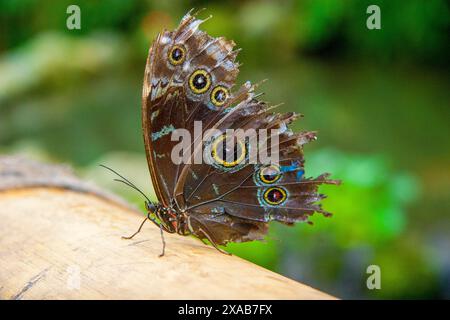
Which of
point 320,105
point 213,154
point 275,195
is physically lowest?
point 275,195

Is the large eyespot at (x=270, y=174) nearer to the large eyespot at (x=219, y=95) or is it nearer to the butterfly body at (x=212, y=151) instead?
the butterfly body at (x=212, y=151)

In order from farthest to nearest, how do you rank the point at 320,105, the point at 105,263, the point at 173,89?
the point at 320,105, the point at 173,89, the point at 105,263

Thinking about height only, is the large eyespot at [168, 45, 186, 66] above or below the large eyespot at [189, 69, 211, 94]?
above

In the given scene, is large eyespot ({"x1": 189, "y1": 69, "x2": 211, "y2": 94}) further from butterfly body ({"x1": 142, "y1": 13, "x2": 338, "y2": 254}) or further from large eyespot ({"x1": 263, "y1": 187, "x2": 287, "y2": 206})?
large eyespot ({"x1": 263, "y1": 187, "x2": 287, "y2": 206})

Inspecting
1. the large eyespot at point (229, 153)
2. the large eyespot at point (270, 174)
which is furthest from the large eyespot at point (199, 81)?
the large eyespot at point (270, 174)

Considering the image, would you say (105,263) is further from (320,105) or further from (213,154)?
(320,105)

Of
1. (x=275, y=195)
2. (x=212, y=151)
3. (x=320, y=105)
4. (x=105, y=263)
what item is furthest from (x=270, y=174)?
(x=320, y=105)

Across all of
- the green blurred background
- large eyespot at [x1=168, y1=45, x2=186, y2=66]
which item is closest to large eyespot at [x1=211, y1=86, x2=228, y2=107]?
large eyespot at [x1=168, y1=45, x2=186, y2=66]
